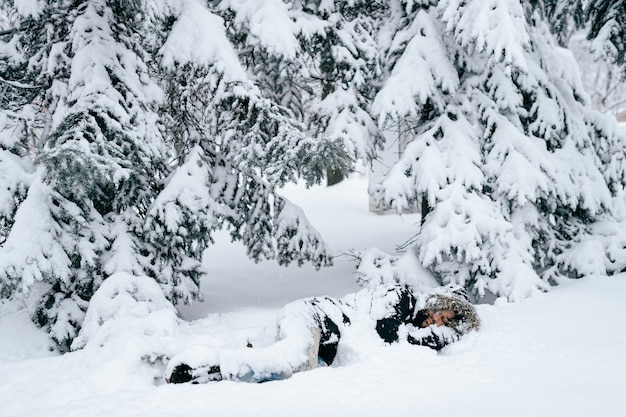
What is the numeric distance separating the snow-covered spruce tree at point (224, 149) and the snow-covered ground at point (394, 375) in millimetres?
1543

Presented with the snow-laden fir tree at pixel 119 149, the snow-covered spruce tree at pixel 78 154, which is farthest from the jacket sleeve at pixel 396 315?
the snow-covered spruce tree at pixel 78 154

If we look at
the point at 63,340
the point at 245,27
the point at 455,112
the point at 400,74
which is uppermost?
the point at 245,27

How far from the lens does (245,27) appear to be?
7.46 meters

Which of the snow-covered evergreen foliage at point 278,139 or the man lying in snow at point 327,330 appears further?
the snow-covered evergreen foliage at point 278,139

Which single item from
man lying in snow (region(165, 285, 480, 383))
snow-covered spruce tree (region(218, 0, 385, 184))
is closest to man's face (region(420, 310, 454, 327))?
man lying in snow (region(165, 285, 480, 383))

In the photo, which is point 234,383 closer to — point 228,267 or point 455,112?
point 455,112

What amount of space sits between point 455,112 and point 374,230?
7.04 meters

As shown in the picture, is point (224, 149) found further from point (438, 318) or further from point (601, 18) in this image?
point (601, 18)

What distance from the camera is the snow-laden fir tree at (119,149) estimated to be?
227 inches

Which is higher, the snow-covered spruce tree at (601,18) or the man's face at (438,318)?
the snow-covered spruce tree at (601,18)

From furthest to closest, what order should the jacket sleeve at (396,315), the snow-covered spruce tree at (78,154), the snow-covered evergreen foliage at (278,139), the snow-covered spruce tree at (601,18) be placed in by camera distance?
the snow-covered spruce tree at (601,18)
the snow-covered evergreen foliage at (278,139)
the jacket sleeve at (396,315)
the snow-covered spruce tree at (78,154)

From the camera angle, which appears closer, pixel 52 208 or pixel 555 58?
pixel 52 208

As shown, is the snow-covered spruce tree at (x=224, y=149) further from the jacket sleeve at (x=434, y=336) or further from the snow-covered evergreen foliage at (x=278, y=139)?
the jacket sleeve at (x=434, y=336)

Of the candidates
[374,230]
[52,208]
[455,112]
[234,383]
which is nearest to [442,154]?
[455,112]
